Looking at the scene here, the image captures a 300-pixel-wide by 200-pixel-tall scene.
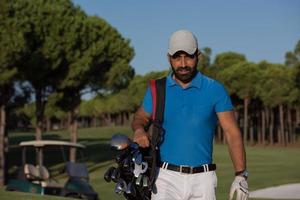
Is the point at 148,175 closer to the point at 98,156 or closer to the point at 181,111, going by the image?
the point at 181,111

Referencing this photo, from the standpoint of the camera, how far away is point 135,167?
391 centimetres

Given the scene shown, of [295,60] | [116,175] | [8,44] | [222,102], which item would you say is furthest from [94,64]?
[116,175]

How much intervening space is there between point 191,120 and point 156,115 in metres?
0.22

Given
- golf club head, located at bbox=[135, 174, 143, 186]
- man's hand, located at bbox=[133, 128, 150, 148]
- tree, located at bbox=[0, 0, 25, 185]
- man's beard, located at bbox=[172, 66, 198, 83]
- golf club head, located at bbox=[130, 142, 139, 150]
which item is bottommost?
golf club head, located at bbox=[135, 174, 143, 186]

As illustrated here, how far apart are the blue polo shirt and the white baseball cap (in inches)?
8.8

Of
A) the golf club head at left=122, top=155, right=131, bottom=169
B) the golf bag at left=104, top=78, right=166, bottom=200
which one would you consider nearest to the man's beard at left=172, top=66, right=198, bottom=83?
the golf bag at left=104, top=78, right=166, bottom=200

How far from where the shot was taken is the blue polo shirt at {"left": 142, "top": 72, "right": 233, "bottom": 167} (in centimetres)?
416

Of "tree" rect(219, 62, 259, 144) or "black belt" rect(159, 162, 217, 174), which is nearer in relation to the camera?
"black belt" rect(159, 162, 217, 174)

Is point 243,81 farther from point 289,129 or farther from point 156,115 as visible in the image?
point 156,115

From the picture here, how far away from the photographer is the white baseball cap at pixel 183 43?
13.6 feet

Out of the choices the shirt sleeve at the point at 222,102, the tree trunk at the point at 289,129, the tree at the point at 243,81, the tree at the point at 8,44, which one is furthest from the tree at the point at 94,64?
the shirt sleeve at the point at 222,102

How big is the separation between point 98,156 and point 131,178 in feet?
138

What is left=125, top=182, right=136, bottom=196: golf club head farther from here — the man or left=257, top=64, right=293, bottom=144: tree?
left=257, top=64, right=293, bottom=144: tree

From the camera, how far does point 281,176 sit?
26.1 meters
